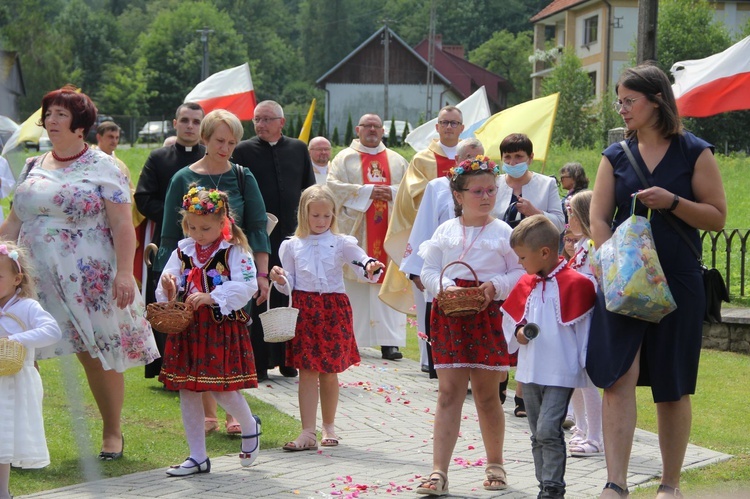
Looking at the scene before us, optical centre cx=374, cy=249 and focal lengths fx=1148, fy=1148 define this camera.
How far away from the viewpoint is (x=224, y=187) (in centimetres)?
723

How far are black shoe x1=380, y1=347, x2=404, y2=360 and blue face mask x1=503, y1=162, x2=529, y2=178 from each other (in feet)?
12.1

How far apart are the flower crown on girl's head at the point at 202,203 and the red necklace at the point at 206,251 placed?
22cm

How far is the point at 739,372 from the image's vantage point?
10.6 metres

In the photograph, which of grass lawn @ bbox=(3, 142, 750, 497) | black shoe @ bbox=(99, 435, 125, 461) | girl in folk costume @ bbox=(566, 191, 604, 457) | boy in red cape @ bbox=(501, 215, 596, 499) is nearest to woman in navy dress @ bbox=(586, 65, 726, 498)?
boy in red cape @ bbox=(501, 215, 596, 499)

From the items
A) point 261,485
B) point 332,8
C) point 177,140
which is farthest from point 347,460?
point 332,8

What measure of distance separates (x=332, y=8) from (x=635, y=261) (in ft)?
373

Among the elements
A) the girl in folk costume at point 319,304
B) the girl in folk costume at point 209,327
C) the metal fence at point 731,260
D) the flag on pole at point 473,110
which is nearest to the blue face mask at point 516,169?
the girl in folk costume at point 319,304

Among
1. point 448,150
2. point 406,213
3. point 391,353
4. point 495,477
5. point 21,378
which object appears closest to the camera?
point 21,378

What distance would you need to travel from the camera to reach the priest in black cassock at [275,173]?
9.42 meters

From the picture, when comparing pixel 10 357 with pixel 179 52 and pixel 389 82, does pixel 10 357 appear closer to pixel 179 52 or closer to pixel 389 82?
pixel 389 82

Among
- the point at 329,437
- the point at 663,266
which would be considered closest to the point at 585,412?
the point at 329,437

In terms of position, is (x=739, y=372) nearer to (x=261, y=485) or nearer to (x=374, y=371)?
(x=374, y=371)

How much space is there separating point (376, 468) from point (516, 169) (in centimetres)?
261

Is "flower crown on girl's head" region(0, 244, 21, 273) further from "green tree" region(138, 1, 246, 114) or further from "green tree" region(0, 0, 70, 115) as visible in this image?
"green tree" region(138, 1, 246, 114)
